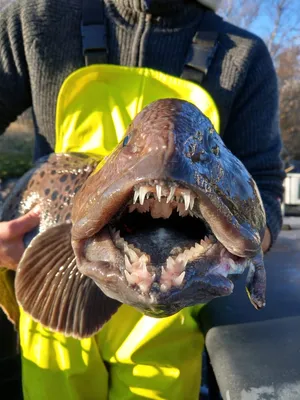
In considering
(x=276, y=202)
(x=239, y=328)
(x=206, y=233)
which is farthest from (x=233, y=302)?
(x=206, y=233)

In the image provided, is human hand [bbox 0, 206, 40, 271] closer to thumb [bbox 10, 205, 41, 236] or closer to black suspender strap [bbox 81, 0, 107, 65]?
thumb [bbox 10, 205, 41, 236]

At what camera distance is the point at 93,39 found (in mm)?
2146

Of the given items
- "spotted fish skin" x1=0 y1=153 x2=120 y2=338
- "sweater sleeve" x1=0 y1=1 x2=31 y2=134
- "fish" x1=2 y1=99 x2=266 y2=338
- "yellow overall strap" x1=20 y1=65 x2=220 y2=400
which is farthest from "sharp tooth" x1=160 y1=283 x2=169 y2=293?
"sweater sleeve" x1=0 y1=1 x2=31 y2=134

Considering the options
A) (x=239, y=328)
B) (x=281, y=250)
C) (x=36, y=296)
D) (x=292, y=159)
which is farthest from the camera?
(x=292, y=159)

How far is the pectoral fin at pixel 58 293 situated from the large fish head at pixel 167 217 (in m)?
0.48

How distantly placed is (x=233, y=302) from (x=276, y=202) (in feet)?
1.77

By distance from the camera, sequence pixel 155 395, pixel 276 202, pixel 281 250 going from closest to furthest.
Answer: pixel 155 395 < pixel 276 202 < pixel 281 250

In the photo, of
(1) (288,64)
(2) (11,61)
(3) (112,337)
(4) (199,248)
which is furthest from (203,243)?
(1) (288,64)

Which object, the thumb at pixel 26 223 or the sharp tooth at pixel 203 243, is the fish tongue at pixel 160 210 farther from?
the thumb at pixel 26 223

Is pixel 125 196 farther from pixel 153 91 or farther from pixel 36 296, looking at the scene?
pixel 153 91

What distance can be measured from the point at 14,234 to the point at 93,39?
982 millimetres

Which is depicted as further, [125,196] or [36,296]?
[36,296]

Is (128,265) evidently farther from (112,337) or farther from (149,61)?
(149,61)

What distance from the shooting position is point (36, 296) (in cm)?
169
